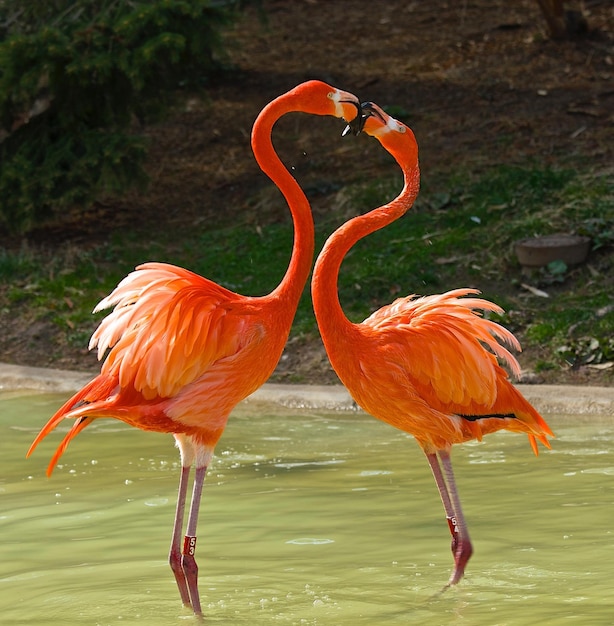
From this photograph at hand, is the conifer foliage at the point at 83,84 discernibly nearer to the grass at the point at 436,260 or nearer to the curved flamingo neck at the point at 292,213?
the grass at the point at 436,260

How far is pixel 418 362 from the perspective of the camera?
4.17 meters

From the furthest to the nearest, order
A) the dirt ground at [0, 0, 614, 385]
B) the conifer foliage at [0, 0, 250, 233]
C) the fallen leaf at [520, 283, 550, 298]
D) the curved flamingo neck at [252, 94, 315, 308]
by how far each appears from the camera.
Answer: the dirt ground at [0, 0, 614, 385] → the conifer foliage at [0, 0, 250, 233] → the fallen leaf at [520, 283, 550, 298] → the curved flamingo neck at [252, 94, 315, 308]

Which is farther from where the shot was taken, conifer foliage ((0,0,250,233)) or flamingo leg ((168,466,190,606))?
conifer foliage ((0,0,250,233))

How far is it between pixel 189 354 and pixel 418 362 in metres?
0.86

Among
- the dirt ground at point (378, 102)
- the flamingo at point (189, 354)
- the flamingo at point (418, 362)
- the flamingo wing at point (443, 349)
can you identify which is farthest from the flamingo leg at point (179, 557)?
the dirt ground at point (378, 102)

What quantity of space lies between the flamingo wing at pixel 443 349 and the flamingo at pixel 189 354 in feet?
1.36

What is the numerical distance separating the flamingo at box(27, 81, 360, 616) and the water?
407mm

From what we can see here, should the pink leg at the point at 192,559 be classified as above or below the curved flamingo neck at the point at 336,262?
below

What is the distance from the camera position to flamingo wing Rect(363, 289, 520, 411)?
4.18m

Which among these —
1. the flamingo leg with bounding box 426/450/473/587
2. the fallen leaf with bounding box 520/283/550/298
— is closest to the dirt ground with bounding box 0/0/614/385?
the fallen leaf with bounding box 520/283/550/298

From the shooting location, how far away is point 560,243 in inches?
317

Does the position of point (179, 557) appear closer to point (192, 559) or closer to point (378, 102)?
point (192, 559)

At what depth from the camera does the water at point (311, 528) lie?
3.93m

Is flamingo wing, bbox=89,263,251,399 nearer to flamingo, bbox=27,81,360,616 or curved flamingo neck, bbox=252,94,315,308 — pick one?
flamingo, bbox=27,81,360,616
